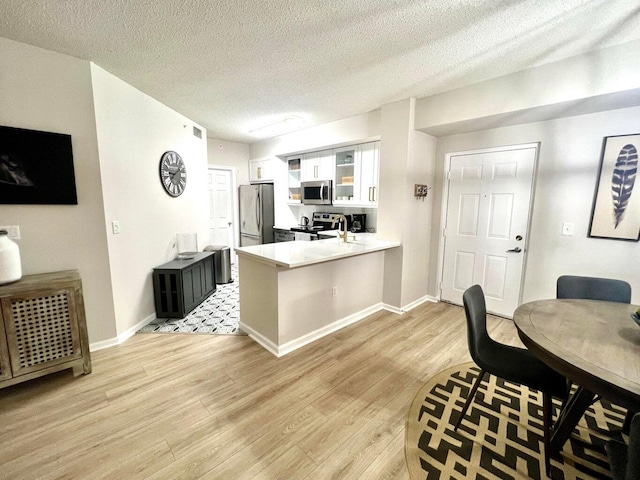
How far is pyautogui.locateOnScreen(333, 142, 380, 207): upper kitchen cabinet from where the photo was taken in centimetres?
393

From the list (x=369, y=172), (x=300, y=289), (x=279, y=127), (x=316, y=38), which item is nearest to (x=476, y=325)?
(x=300, y=289)

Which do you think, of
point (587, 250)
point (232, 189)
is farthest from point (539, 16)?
point (232, 189)

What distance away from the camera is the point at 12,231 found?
2221 mm

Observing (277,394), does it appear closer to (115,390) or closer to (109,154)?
(115,390)

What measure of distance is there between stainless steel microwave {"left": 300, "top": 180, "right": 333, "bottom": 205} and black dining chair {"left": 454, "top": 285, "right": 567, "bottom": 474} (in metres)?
3.00

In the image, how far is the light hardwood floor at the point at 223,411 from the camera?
5.02ft

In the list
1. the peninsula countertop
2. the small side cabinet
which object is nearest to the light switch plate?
the peninsula countertop

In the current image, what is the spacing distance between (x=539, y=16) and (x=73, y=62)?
356cm

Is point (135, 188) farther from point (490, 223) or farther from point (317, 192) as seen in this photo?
point (490, 223)

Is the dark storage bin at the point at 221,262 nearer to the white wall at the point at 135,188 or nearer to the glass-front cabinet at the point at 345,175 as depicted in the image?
the white wall at the point at 135,188

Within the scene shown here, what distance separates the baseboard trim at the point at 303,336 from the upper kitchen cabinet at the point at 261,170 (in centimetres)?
341

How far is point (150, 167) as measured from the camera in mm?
3236

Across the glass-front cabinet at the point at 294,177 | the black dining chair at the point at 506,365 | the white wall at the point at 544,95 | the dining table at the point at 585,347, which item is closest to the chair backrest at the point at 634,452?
the dining table at the point at 585,347

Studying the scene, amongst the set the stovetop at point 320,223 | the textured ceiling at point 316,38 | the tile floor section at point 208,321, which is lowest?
the tile floor section at point 208,321
